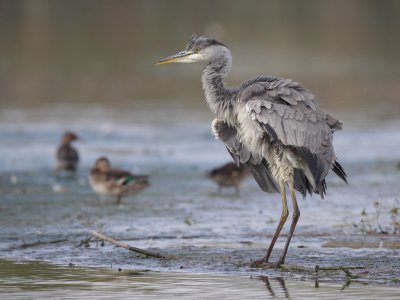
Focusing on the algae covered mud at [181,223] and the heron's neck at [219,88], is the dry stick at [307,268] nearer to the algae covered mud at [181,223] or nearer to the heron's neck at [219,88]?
the algae covered mud at [181,223]

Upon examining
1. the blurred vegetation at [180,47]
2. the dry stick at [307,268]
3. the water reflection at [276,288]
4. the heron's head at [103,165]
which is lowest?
the water reflection at [276,288]

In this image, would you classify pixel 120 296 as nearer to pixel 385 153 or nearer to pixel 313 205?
pixel 313 205

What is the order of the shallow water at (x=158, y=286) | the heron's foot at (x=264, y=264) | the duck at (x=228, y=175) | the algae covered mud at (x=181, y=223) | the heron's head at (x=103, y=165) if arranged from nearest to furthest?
1. the shallow water at (x=158, y=286)
2. the algae covered mud at (x=181, y=223)
3. the heron's foot at (x=264, y=264)
4. the heron's head at (x=103, y=165)
5. the duck at (x=228, y=175)

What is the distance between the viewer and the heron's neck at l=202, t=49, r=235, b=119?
31.3ft

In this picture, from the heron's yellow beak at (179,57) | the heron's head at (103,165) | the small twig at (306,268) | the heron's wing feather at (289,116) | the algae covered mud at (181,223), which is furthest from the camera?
the heron's head at (103,165)

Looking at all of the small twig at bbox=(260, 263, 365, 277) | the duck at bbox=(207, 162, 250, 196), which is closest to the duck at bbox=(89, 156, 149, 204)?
the duck at bbox=(207, 162, 250, 196)

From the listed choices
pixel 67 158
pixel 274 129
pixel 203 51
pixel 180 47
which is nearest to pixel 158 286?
pixel 274 129

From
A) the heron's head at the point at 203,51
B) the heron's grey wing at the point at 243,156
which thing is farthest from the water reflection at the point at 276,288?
the heron's head at the point at 203,51

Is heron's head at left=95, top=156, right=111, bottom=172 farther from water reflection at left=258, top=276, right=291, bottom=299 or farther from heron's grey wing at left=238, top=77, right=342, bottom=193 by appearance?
water reflection at left=258, top=276, right=291, bottom=299

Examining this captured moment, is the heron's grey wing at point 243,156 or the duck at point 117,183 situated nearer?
the heron's grey wing at point 243,156

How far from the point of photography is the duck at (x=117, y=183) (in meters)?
12.7

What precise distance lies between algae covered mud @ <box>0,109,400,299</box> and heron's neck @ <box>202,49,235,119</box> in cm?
129

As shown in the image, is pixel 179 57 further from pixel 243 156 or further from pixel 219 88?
pixel 243 156

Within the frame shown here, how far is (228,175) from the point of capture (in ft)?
43.3
